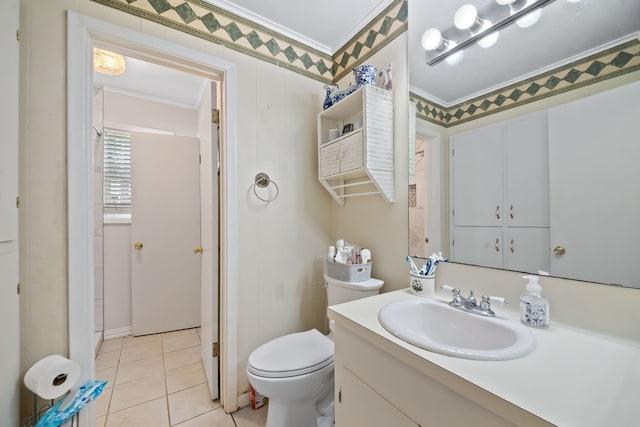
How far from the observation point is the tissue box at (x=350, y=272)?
143cm

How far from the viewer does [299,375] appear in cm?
117

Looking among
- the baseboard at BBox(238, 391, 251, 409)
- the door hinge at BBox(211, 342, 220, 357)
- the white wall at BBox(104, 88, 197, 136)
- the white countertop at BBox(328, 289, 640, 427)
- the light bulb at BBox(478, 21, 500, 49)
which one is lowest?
the baseboard at BBox(238, 391, 251, 409)

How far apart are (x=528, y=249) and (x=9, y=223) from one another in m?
1.95

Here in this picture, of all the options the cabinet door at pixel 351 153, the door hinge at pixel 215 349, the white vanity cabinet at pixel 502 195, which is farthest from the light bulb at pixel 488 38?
the door hinge at pixel 215 349

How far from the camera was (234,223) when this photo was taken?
59.2 inches

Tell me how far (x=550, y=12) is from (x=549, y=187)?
0.62m

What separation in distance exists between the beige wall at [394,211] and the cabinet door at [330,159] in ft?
0.97

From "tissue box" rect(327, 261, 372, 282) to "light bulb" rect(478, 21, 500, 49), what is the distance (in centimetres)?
119

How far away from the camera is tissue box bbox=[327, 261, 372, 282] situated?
1428mm

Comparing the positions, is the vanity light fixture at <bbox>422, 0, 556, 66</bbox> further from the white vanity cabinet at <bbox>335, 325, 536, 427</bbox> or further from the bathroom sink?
the white vanity cabinet at <bbox>335, 325, 536, 427</bbox>

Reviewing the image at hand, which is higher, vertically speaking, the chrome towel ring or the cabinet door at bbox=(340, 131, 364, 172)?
the cabinet door at bbox=(340, 131, 364, 172)

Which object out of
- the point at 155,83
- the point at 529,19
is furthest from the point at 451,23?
the point at 155,83

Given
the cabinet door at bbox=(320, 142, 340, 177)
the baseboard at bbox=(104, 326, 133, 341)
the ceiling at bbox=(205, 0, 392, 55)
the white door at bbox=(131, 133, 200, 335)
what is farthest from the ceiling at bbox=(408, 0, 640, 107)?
the baseboard at bbox=(104, 326, 133, 341)

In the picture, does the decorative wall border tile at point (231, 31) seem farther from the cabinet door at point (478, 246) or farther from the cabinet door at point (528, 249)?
the cabinet door at point (528, 249)
